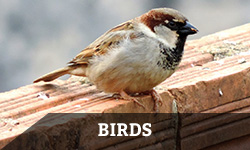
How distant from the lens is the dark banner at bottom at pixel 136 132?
1.74m

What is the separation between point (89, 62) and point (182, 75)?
0.47 m

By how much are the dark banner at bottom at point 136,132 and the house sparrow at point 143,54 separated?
0.16m

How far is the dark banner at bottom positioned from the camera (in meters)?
1.74

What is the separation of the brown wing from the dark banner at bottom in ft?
1.52

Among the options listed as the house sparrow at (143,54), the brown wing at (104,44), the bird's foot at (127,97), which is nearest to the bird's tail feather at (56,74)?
the brown wing at (104,44)

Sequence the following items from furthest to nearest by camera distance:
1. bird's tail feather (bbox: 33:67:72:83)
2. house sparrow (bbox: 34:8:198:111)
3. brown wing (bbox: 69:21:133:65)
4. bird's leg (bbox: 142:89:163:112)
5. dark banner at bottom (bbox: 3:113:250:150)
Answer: bird's tail feather (bbox: 33:67:72:83) → brown wing (bbox: 69:21:133:65) → house sparrow (bbox: 34:8:198:111) → bird's leg (bbox: 142:89:163:112) → dark banner at bottom (bbox: 3:113:250:150)

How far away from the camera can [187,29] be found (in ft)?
7.45

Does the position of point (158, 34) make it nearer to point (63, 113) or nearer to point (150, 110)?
point (150, 110)

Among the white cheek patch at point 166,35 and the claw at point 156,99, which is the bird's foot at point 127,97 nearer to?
the claw at point 156,99

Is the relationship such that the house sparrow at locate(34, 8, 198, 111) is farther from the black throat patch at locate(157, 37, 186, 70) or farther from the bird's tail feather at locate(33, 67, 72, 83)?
the bird's tail feather at locate(33, 67, 72, 83)

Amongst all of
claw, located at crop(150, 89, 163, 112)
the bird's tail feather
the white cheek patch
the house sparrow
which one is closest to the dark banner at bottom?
claw, located at crop(150, 89, 163, 112)

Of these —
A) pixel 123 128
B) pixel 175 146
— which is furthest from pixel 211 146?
pixel 123 128

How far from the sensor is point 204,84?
Result: 217 cm

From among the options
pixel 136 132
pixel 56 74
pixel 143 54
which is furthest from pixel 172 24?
pixel 56 74
